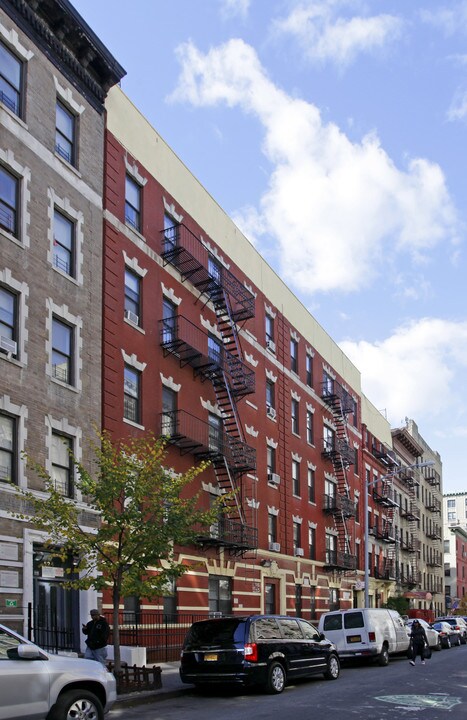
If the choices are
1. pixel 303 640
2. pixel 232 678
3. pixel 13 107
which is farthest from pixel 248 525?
pixel 13 107

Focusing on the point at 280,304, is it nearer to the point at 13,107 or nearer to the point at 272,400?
the point at 272,400

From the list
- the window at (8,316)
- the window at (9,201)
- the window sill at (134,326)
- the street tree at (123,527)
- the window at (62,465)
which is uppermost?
the window at (9,201)

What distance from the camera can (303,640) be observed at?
66.5 feet

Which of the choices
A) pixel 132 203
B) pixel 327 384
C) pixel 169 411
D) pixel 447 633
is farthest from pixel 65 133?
pixel 447 633

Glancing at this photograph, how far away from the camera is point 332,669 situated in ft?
71.3

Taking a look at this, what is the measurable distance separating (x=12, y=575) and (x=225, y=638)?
499 centimetres

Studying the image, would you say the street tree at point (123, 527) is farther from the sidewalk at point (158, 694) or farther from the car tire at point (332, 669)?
the car tire at point (332, 669)

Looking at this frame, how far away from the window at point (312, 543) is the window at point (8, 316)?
25370 millimetres

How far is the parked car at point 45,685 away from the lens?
1045 cm

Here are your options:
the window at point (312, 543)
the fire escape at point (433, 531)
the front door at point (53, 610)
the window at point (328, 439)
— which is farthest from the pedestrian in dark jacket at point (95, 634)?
the fire escape at point (433, 531)

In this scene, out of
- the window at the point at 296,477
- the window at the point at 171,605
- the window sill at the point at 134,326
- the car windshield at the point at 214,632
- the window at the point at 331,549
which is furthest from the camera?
the window at the point at 331,549

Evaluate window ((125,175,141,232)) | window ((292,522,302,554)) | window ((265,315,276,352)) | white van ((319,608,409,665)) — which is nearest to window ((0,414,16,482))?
window ((125,175,141,232))

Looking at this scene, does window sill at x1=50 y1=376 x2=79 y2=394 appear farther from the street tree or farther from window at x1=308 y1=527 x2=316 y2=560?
window at x1=308 y1=527 x2=316 y2=560

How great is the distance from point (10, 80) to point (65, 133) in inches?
103
